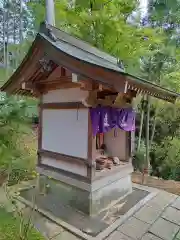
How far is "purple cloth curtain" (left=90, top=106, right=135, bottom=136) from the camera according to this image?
4102 millimetres

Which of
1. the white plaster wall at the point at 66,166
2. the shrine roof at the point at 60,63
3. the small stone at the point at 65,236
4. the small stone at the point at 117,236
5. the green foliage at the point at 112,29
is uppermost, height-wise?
the green foliage at the point at 112,29

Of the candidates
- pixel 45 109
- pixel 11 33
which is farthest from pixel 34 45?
pixel 11 33

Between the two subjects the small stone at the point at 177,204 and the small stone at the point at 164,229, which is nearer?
the small stone at the point at 164,229

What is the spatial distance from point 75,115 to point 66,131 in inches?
18.7

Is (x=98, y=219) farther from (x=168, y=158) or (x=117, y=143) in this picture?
(x=168, y=158)

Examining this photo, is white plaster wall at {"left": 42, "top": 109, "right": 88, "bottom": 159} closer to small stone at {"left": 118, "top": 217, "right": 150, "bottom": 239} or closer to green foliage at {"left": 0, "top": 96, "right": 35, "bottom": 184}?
green foliage at {"left": 0, "top": 96, "right": 35, "bottom": 184}

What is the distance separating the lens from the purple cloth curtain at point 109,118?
410 centimetres

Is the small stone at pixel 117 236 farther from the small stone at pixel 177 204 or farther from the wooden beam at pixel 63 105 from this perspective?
the wooden beam at pixel 63 105

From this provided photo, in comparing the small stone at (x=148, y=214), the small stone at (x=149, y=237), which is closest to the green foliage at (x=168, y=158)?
the small stone at (x=148, y=214)

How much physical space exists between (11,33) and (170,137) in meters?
20.4

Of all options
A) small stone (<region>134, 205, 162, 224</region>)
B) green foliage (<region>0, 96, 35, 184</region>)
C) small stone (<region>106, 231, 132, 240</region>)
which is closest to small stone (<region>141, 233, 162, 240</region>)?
small stone (<region>106, 231, 132, 240</region>)

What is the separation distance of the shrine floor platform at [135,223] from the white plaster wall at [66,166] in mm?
1029

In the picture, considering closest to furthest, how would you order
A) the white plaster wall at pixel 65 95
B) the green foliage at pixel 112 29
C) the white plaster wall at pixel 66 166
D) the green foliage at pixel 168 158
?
the white plaster wall at pixel 65 95
the white plaster wall at pixel 66 166
the green foliage at pixel 112 29
the green foliage at pixel 168 158

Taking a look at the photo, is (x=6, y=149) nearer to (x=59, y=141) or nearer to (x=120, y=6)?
(x=59, y=141)
